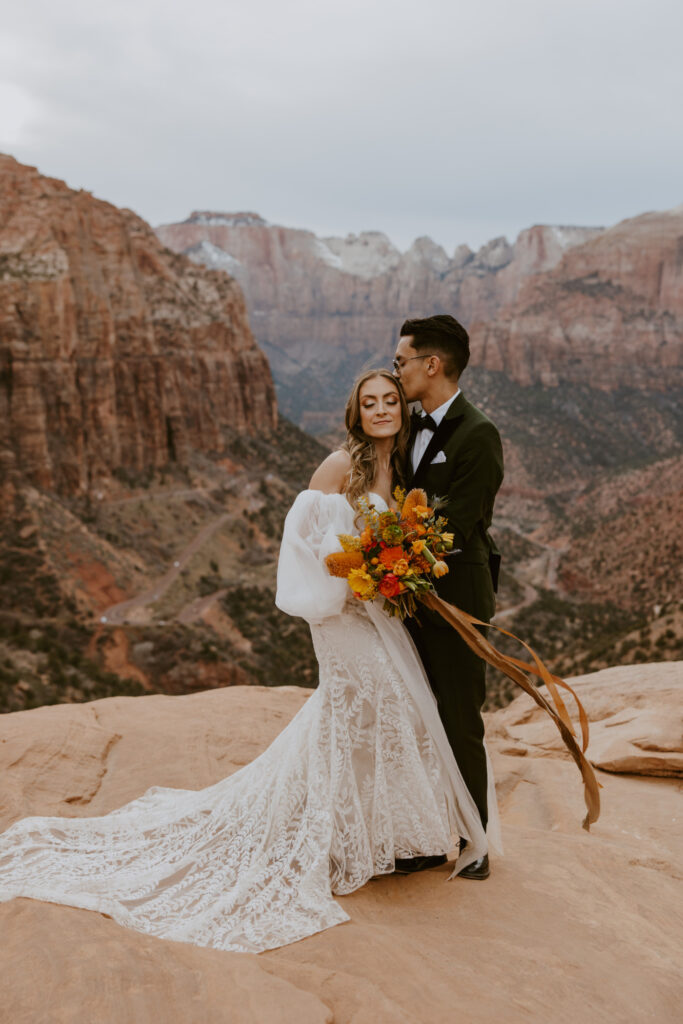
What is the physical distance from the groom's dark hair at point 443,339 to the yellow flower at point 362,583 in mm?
1562

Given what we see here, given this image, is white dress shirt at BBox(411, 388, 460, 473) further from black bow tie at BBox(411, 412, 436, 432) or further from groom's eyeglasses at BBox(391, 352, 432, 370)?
groom's eyeglasses at BBox(391, 352, 432, 370)

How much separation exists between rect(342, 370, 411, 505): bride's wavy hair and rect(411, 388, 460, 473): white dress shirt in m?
0.08

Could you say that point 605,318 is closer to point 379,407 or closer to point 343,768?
→ point 379,407

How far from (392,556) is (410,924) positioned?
218cm

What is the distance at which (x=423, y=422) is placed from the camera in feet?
16.5

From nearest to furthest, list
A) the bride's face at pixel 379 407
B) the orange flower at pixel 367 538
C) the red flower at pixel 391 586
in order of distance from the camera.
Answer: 1. the red flower at pixel 391 586
2. the orange flower at pixel 367 538
3. the bride's face at pixel 379 407

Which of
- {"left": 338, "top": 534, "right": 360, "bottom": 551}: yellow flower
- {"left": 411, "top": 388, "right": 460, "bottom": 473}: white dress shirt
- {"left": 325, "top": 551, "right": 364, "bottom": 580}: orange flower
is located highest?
{"left": 411, "top": 388, "right": 460, "bottom": 473}: white dress shirt

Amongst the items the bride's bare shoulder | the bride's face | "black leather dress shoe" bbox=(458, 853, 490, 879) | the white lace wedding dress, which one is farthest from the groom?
the bride's bare shoulder

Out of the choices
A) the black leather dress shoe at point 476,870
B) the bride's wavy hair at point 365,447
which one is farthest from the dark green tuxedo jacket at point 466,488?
the black leather dress shoe at point 476,870

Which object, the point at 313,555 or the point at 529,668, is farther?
the point at 313,555

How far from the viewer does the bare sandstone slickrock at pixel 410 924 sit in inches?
122

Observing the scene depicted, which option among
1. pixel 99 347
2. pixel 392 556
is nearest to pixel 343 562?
pixel 392 556

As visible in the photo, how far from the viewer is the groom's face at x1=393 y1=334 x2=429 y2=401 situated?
4941 millimetres

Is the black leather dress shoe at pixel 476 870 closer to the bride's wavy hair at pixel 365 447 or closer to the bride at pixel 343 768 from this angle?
the bride at pixel 343 768
